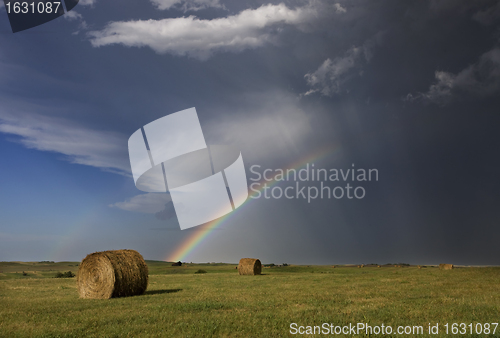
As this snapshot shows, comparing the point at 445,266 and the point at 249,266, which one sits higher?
the point at 249,266

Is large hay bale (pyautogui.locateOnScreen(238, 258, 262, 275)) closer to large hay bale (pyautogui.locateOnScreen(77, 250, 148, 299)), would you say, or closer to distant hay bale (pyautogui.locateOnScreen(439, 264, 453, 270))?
large hay bale (pyautogui.locateOnScreen(77, 250, 148, 299))

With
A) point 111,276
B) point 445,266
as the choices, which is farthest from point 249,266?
point 445,266

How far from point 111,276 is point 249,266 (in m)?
20.2

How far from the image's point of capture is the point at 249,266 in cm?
3531

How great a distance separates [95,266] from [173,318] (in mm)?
8986

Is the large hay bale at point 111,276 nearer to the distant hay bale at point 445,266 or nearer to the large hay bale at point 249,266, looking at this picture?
the large hay bale at point 249,266

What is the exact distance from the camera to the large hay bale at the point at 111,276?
54.7ft

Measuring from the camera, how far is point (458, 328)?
8555mm

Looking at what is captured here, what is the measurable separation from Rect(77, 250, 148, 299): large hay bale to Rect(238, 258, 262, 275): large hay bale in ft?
60.5

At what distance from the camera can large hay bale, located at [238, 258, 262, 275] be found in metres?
35.1

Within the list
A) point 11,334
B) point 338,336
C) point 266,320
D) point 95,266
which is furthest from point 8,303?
point 338,336

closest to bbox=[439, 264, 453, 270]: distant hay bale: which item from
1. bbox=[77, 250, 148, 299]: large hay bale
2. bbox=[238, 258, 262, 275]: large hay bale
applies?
bbox=[238, 258, 262, 275]: large hay bale

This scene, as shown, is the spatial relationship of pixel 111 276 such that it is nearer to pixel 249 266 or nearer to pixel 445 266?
pixel 249 266

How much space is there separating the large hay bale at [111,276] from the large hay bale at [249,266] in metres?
18.4
